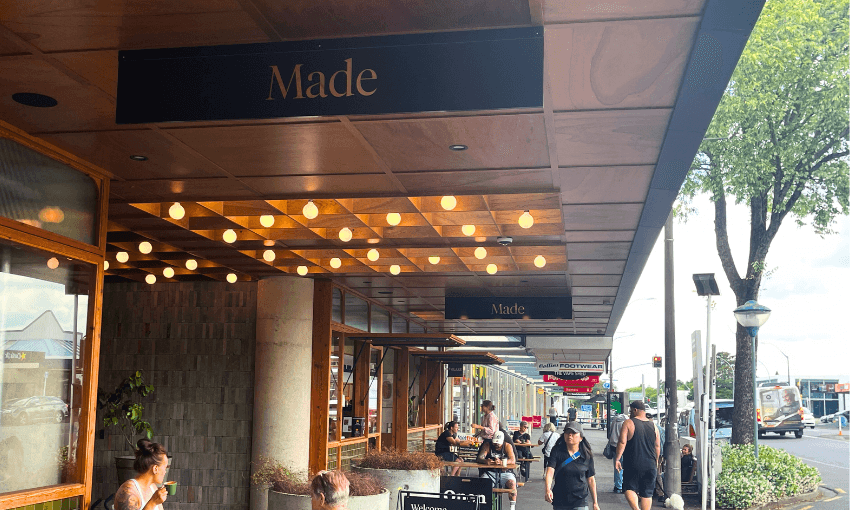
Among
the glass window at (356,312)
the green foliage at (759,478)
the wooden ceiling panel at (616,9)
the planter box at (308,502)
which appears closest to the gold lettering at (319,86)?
the wooden ceiling panel at (616,9)

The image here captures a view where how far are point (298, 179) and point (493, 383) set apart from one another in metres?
38.2

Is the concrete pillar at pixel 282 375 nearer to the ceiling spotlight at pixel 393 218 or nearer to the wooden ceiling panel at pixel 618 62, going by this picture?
the ceiling spotlight at pixel 393 218

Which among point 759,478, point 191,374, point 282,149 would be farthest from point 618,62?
point 759,478

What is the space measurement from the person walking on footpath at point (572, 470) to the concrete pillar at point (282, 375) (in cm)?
465

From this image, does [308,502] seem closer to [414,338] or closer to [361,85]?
[414,338]

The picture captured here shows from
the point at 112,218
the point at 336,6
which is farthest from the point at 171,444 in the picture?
the point at 336,6

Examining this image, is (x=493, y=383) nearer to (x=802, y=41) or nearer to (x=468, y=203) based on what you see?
(x=802, y=41)

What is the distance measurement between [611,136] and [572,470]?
4.20 meters

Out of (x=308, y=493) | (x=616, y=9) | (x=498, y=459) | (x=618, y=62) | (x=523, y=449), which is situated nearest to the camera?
(x=616, y=9)

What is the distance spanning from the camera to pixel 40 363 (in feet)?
20.1

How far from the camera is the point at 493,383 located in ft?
145

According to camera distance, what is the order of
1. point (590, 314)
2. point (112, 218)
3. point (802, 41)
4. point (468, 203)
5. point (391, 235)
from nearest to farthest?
point (468, 203) < point (112, 218) < point (391, 235) < point (590, 314) < point (802, 41)

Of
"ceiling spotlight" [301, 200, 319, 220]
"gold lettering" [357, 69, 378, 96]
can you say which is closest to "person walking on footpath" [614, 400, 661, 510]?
"ceiling spotlight" [301, 200, 319, 220]

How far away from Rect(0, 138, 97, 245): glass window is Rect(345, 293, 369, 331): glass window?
7.40m
